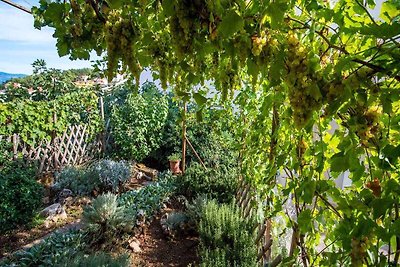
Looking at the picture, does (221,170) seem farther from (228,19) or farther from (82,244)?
(228,19)

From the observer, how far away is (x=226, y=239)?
3262 millimetres

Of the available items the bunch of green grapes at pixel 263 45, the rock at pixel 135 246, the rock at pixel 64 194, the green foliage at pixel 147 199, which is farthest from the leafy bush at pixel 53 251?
the bunch of green grapes at pixel 263 45

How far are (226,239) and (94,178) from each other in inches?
124

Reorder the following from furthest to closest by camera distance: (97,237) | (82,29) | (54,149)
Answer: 1. (54,149)
2. (97,237)
3. (82,29)

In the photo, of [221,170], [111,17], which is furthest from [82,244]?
[111,17]

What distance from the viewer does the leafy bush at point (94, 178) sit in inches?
212

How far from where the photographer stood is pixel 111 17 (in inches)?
39.1

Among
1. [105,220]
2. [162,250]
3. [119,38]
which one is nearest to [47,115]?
[105,220]

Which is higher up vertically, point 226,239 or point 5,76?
point 5,76

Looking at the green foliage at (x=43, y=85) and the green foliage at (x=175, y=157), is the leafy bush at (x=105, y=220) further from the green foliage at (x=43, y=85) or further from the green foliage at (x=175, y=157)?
the green foliage at (x=43, y=85)

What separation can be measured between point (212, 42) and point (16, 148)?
5.51 meters

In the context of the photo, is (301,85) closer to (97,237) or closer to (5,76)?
(97,237)

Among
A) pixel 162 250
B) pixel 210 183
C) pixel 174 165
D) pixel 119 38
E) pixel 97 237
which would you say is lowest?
pixel 162 250

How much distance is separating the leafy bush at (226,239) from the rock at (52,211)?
7.45ft
